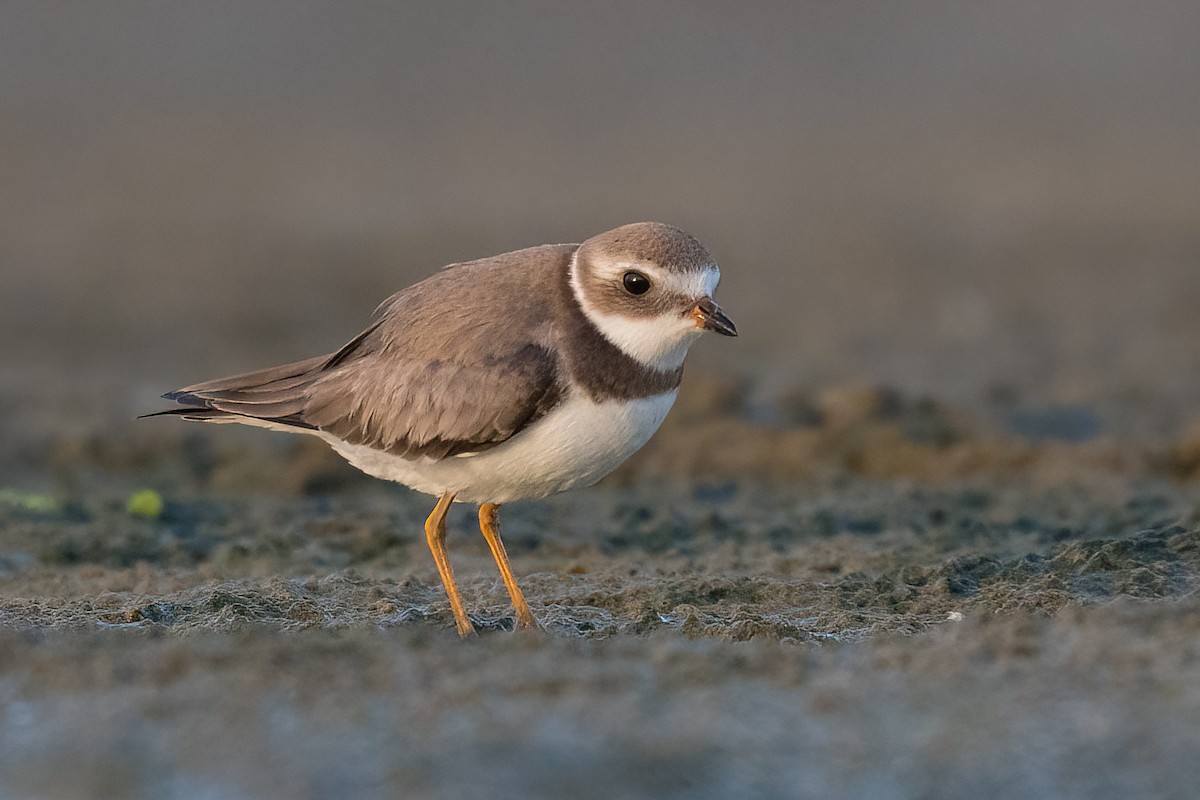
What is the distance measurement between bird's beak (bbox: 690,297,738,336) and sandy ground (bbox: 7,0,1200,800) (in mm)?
1216

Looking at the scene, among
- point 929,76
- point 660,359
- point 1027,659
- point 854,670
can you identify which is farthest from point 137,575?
point 929,76

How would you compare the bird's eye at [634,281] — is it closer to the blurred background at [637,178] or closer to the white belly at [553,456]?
the white belly at [553,456]

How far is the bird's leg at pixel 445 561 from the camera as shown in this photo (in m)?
6.46

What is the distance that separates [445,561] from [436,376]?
86 centimetres

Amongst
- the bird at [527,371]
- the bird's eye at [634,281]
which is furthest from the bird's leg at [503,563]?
the bird's eye at [634,281]

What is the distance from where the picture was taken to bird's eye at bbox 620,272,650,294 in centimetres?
626

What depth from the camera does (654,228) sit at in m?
6.36

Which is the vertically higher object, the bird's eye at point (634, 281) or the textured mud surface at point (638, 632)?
the bird's eye at point (634, 281)

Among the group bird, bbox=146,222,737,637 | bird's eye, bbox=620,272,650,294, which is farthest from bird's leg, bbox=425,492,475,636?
bird's eye, bbox=620,272,650,294

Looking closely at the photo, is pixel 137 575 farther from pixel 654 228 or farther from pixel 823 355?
pixel 823 355

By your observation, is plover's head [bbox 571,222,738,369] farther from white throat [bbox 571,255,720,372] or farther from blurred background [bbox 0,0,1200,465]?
blurred background [bbox 0,0,1200,465]

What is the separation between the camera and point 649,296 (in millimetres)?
6254

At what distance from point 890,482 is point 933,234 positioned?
7.32 meters

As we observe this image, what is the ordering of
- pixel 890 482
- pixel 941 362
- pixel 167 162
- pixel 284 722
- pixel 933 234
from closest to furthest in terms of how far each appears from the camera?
1. pixel 284 722
2. pixel 890 482
3. pixel 941 362
4. pixel 933 234
5. pixel 167 162
